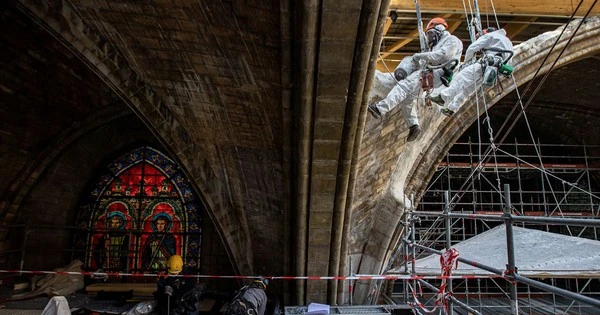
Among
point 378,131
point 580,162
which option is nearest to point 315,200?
point 378,131

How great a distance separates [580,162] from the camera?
27.6 ft

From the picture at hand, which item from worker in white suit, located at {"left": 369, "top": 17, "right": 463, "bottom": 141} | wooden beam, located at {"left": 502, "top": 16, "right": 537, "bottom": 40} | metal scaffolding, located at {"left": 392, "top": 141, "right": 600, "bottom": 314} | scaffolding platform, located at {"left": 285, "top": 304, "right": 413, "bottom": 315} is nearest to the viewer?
worker in white suit, located at {"left": 369, "top": 17, "right": 463, "bottom": 141}

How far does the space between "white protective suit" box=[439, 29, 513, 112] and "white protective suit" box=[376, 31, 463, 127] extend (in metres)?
0.24

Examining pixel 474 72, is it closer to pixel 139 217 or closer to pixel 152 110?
pixel 152 110

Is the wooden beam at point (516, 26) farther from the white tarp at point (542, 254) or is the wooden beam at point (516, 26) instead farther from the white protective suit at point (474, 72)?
the white tarp at point (542, 254)

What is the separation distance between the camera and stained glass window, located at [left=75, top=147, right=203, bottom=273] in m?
7.43

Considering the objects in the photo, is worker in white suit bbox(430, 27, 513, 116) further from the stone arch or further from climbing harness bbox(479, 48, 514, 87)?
the stone arch

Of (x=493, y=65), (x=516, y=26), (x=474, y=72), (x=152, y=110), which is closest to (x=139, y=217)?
(x=152, y=110)

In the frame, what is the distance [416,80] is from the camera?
10.7 feet

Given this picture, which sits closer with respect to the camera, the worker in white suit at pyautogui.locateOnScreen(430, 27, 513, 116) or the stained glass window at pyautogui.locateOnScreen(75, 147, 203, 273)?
the worker in white suit at pyautogui.locateOnScreen(430, 27, 513, 116)

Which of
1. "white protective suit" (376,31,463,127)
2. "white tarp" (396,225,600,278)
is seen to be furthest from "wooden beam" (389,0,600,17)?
"white tarp" (396,225,600,278)

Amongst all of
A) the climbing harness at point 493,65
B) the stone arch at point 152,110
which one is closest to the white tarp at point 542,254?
the climbing harness at point 493,65

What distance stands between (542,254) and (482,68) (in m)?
1.80

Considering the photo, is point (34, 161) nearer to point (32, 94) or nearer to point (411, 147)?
point (32, 94)
